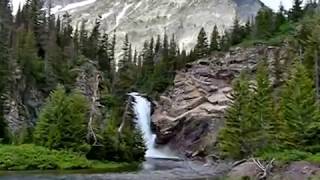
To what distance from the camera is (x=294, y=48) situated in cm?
10556

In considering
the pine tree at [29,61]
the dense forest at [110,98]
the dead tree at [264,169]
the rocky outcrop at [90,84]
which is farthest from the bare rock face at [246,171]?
the pine tree at [29,61]

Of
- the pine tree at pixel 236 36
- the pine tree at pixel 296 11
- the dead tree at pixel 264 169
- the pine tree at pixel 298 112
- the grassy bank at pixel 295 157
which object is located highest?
the pine tree at pixel 296 11

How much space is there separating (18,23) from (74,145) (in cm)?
5840

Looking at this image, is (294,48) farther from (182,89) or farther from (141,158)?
(141,158)

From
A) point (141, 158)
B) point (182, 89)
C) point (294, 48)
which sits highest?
point (294, 48)

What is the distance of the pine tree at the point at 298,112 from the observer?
186 feet

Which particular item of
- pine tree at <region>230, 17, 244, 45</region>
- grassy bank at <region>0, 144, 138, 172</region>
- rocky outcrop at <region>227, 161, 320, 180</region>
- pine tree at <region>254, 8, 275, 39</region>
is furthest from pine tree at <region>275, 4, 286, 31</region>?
rocky outcrop at <region>227, 161, 320, 180</region>

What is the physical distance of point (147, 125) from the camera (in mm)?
120062

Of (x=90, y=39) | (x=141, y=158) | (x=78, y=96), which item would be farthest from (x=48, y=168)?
Result: (x=90, y=39)

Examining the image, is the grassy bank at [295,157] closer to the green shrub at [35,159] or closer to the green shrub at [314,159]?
the green shrub at [314,159]

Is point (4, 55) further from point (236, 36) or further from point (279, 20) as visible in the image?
point (279, 20)

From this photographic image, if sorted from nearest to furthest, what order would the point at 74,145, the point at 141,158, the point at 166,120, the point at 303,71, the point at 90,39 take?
the point at 303,71 < the point at 74,145 < the point at 141,158 < the point at 166,120 < the point at 90,39

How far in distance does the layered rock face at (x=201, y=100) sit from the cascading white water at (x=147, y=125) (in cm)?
179

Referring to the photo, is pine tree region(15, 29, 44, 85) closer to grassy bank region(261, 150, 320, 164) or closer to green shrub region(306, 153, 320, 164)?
grassy bank region(261, 150, 320, 164)
